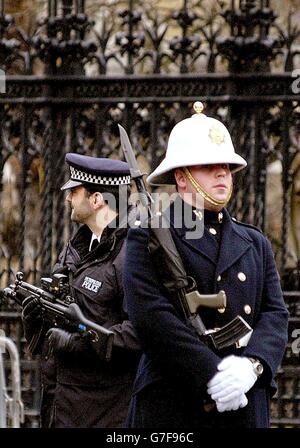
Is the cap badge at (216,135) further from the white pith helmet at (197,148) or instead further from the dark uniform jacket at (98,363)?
the dark uniform jacket at (98,363)

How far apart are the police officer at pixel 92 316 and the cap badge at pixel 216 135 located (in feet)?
4.31

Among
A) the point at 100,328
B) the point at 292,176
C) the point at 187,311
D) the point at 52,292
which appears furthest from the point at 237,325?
the point at 292,176

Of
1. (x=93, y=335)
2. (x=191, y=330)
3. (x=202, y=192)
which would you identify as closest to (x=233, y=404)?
(x=191, y=330)

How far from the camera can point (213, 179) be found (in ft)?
20.0

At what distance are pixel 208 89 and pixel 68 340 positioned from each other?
3.16 meters

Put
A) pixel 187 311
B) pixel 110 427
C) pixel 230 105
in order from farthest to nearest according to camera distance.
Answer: pixel 230 105 → pixel 110 427 → pixel 187 311

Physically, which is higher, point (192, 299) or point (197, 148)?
point (197, 148)

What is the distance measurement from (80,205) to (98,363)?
0.79 meters

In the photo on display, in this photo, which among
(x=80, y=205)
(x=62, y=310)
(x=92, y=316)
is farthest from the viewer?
(x=80, y=205)

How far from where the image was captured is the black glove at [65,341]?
23.8 ft

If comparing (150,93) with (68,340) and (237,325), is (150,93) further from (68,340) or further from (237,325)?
(237,325)

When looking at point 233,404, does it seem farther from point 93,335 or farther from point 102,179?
point 102,179

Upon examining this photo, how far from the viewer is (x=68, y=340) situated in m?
7.28

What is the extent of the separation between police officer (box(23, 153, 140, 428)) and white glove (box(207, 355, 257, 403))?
4.58 ft
